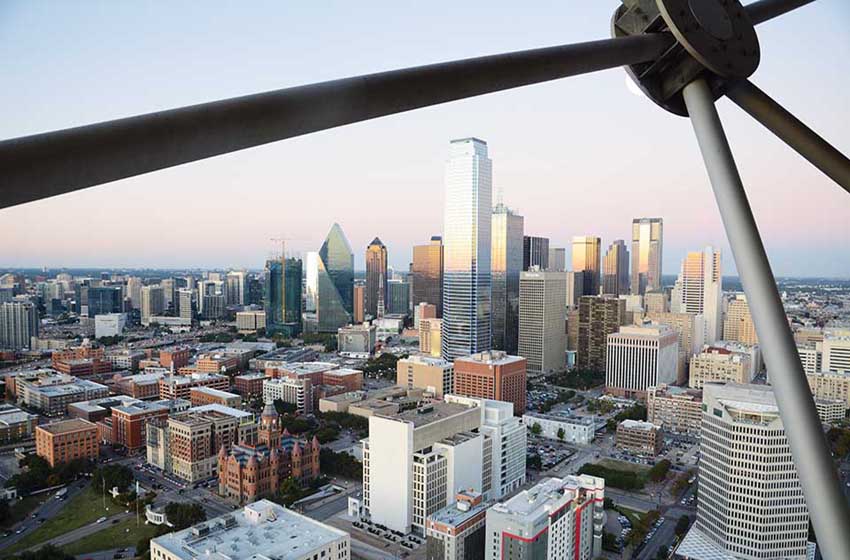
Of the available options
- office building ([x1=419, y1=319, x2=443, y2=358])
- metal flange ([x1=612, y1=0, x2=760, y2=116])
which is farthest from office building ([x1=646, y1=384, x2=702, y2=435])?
metal flange ([x1=612, y1=0, x2=760, y2=116])

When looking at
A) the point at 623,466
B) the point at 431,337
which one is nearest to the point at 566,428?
the point at 623,466

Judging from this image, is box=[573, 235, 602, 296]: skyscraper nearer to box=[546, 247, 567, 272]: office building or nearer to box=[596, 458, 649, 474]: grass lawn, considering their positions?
box=[546, 247, 567, 272]: office building

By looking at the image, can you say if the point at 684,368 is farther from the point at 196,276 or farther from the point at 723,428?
the point at 196,276

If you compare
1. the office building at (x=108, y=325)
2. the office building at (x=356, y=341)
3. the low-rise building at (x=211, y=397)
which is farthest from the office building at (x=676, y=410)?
the office building at (x=108, y=325)

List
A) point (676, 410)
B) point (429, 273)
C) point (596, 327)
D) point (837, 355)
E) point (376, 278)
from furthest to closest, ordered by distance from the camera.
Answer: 1. point (376, 278)
2. point (429, 273)
3. point (596, 327)
4. point (676, 410)
5. point (837, 355)

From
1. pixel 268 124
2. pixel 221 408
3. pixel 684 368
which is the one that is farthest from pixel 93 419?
pixel 684 368

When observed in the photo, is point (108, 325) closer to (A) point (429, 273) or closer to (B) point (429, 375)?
(B) point (429, 375)
